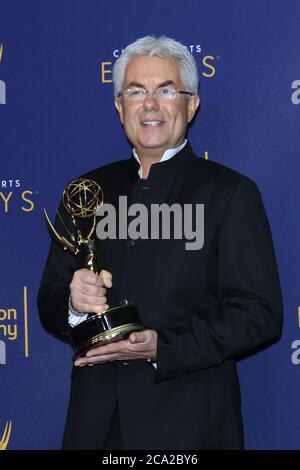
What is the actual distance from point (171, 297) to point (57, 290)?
280 mm

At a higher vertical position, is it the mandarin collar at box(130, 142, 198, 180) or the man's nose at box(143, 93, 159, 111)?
the man's nose at box(143, 93, 159, 111)

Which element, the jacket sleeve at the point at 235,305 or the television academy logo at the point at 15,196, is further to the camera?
the television academy logo at the point at 15,196

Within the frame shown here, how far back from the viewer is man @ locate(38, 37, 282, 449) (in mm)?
1507

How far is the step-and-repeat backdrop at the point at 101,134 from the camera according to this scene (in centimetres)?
196

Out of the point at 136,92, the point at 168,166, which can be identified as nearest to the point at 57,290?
the point at 168,166

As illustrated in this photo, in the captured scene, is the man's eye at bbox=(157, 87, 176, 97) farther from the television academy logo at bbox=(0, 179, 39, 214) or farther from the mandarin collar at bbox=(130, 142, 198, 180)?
the television academy logo at bbox=(0, 179, 39, 214)

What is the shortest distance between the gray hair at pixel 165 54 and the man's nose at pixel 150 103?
0.08 meters

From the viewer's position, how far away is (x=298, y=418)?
1.99m

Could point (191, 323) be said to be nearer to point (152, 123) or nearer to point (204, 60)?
point (152, 123)

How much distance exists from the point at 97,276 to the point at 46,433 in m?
0.88

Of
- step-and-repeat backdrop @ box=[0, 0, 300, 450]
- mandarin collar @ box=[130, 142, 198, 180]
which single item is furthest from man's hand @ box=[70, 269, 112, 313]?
step-and-repeat backdrop @ box=[0, 0, 300, 450]

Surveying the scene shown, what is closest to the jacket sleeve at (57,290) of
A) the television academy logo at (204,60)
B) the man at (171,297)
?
the man at (171,297)

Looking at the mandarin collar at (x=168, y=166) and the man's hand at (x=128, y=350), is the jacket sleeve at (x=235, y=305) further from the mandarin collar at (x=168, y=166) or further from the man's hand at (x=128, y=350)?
the mandarin collar at (x=168, y=166)

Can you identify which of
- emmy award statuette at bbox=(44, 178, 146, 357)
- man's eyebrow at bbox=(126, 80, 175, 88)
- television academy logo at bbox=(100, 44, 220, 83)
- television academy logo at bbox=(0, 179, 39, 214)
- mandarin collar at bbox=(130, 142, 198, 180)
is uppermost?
television academy logo at bbox=(100, 44, 220, 83)
